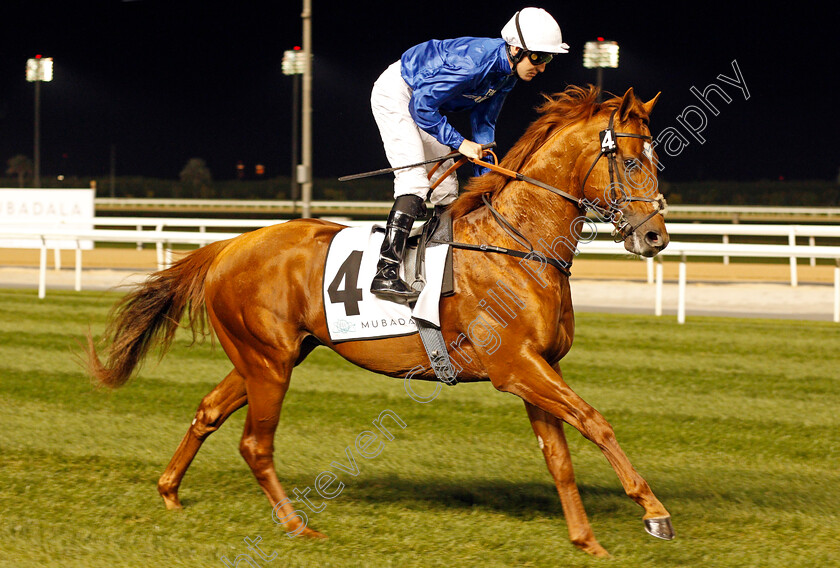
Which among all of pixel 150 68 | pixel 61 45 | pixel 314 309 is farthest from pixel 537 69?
pixel 150 68

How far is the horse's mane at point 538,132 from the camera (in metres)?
3.39

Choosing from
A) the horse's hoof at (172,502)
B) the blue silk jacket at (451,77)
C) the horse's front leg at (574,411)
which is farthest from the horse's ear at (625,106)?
the horse's hoof at (172,502)

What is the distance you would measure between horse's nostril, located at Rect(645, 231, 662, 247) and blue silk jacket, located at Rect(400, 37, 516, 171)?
80 centimetres

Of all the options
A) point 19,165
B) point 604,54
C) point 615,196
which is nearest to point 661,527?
point 615,196

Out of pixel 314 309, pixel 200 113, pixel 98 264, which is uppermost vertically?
pixel 200 113

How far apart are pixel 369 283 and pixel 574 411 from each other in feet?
3.06

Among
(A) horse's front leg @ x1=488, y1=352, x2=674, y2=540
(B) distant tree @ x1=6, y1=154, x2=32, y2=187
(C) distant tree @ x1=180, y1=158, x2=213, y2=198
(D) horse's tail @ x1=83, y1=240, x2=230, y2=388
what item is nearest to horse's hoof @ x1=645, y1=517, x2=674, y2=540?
(A) horse's front leg @ x1=488, y1=352, x2=674, y2=540

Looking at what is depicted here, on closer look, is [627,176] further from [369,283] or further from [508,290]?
[369,283]

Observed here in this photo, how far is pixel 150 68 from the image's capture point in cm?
4338

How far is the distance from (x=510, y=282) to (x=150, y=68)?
143 ft

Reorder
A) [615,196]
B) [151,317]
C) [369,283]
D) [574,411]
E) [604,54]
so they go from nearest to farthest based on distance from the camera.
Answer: [574,411] < [615,196] < [369,283] < [151,317] < [604,54]

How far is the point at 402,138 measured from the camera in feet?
11.9

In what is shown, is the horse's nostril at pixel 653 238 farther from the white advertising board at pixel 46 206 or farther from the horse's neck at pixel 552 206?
the white advertising board at pixel 46 206

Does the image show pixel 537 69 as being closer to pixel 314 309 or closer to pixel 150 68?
pixel 314 309
